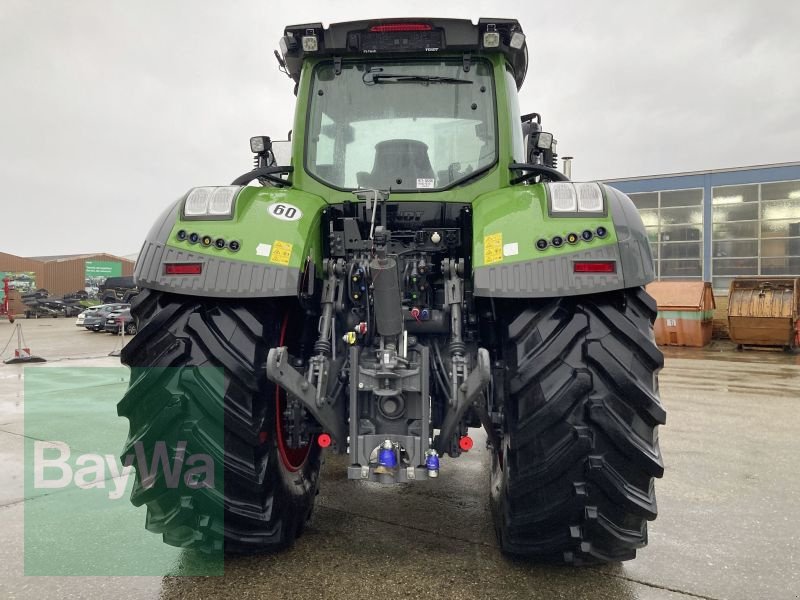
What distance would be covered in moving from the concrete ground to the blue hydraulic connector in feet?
1.94

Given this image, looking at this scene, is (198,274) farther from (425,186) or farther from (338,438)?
(425,186)

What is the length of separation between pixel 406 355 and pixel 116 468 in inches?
125

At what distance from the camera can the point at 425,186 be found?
129 inches

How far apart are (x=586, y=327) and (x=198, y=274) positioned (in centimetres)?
167

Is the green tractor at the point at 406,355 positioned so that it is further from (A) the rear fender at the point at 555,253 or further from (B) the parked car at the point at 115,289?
(B) the parked car at the point at 115,289

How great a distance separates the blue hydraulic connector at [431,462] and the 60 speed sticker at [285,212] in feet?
4.03

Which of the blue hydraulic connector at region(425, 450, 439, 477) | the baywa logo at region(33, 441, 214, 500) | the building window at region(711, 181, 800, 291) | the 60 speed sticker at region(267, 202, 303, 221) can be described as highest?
the building window at region(711, 181, 800, 291)

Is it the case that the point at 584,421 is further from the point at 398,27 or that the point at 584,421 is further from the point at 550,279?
the point at 398,27

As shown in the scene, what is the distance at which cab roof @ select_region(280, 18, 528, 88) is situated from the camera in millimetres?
3262

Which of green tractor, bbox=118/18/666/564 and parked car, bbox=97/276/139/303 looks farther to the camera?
parked car, bbox=97/276/139/303

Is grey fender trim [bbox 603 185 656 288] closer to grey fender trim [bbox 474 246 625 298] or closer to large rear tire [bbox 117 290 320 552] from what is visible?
grey fender trim [bbox 474 246 625 298]

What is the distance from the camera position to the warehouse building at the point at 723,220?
77.8 ft

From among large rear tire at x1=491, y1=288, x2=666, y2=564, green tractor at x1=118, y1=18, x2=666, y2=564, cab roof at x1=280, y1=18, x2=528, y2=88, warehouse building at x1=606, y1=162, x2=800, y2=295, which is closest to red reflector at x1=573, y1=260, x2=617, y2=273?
green tractor at x1=118, y1=18, x2=666, y2=564

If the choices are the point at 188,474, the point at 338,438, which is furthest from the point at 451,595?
the point at 188,474
